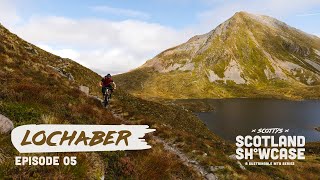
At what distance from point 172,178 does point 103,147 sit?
409 cm

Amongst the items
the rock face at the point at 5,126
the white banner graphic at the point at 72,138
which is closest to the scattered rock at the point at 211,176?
the white banner graphic at the point at 72,138

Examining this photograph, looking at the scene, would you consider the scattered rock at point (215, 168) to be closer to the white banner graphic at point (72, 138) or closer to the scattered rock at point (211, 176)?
the scattered rock at point (211, 176)

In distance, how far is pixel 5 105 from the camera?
11.0 m

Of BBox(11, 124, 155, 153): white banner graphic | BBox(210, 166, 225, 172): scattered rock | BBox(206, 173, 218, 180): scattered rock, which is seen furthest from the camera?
BBox(210, 166, 225, 172): scattered rock

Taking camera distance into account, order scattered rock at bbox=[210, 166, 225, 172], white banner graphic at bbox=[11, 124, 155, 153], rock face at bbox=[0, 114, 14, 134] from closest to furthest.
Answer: white banner graphic at bbox=[11, 124, 155, 153], rock face at bbox=[0, 114, 14, 134], scattered rock at bbox=[210, 166, 225, 172]

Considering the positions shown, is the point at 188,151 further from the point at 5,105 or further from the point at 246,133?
the point at 246,133

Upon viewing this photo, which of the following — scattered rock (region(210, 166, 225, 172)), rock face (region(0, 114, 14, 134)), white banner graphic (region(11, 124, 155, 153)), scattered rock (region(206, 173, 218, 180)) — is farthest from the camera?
scattered rock (region(210, 166, 225, 172))

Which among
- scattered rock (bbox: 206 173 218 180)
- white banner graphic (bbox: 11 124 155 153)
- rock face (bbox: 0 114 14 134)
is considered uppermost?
rock face (bbox: 0 114 14 134)

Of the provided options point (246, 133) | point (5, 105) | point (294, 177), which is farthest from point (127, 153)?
point (246, 133)

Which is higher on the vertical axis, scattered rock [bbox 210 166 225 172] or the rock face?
the rock face

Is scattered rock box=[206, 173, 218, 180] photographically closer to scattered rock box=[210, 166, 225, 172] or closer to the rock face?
scattered rock box=[210, 166, 225, 172]

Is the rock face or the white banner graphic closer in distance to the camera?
the white banner graphic

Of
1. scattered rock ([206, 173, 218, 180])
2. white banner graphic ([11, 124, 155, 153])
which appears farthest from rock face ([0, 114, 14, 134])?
scattered rock ([206, 173, 218, 180])

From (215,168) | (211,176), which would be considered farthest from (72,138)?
(215,168)
